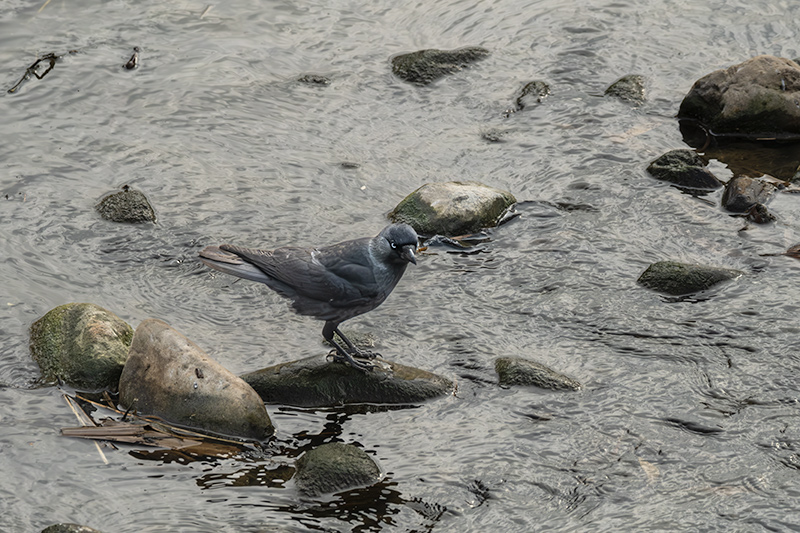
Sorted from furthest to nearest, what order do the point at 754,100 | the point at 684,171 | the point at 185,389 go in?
the point at 754,100 < the point at 684,171 < the point at 185,389

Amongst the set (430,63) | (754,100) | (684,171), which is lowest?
(684,171)

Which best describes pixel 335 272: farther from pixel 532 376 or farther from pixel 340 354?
pixel 532 376

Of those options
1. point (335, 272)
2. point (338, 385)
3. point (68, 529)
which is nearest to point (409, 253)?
point (335, 272)

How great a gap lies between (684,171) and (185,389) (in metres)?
5.24

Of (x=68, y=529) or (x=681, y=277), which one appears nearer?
(x=68, y=529)

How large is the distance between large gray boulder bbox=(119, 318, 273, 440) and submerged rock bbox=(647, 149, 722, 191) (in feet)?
15.7

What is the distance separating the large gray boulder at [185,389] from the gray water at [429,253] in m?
0.26

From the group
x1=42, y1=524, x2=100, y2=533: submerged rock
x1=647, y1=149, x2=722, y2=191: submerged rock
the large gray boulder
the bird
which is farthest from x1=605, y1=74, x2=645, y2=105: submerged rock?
x1=42, y1=524, x2=100, y2=533: submerged rock

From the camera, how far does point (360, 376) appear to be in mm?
6117

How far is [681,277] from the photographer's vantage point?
280 inches

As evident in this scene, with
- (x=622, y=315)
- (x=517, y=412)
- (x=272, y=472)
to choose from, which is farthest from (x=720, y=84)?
(x=272, y=472)

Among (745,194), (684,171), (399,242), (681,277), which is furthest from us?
(684,171)

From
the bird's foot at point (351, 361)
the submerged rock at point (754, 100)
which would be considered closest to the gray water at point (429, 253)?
the bird's foot at point (351, 361)

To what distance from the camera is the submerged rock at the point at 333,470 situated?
523cm
